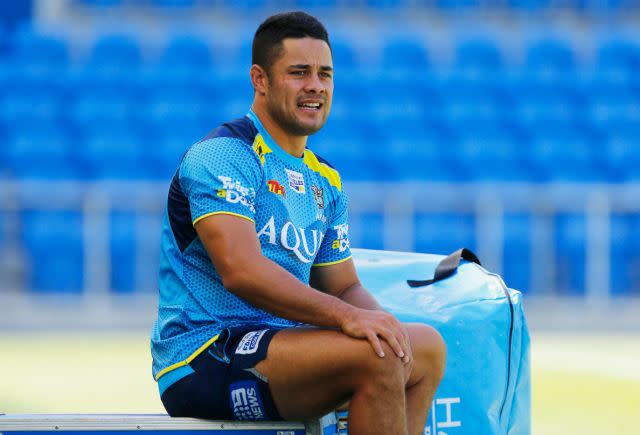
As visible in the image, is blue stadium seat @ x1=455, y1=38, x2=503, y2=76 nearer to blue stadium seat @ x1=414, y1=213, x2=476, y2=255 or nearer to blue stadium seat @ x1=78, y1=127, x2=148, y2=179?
blue stadium seat @ x1=414, y1=213, x2=476, y2=255

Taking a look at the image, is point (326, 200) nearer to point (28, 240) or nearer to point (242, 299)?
point (242, 299)

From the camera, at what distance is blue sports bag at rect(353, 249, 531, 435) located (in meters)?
3.70

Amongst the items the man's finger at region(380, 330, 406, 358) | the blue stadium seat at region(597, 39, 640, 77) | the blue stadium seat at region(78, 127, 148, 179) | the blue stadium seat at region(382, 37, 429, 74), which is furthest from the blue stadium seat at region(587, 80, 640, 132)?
the man's finger at region(380, 330, 406, 358)

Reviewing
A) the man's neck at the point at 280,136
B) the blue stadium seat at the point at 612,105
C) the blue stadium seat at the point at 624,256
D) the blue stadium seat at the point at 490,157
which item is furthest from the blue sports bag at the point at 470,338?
the blue stadium seat at the point at 612,105

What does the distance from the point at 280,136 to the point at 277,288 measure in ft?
1.94

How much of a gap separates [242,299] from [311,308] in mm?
206

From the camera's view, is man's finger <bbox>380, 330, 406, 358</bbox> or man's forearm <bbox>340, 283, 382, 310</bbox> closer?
man's finger <bbox>380, 330, 406, 358</bbox>

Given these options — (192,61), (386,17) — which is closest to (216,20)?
(192,61)

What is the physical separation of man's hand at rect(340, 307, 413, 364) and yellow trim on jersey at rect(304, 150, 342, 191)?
69 cm

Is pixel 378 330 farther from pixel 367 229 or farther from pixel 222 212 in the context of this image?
pixel 367 229

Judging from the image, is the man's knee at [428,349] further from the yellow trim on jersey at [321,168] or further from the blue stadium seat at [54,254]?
the blue stadium seat at [54,254]

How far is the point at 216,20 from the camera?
13562 mm

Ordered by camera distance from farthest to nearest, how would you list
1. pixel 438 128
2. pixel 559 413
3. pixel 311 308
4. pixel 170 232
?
pixel 438 128 → pixel 559 413 → pixel 170 232 → pixel 311 308

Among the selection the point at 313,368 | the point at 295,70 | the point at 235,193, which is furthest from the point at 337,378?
the point at 295,70
